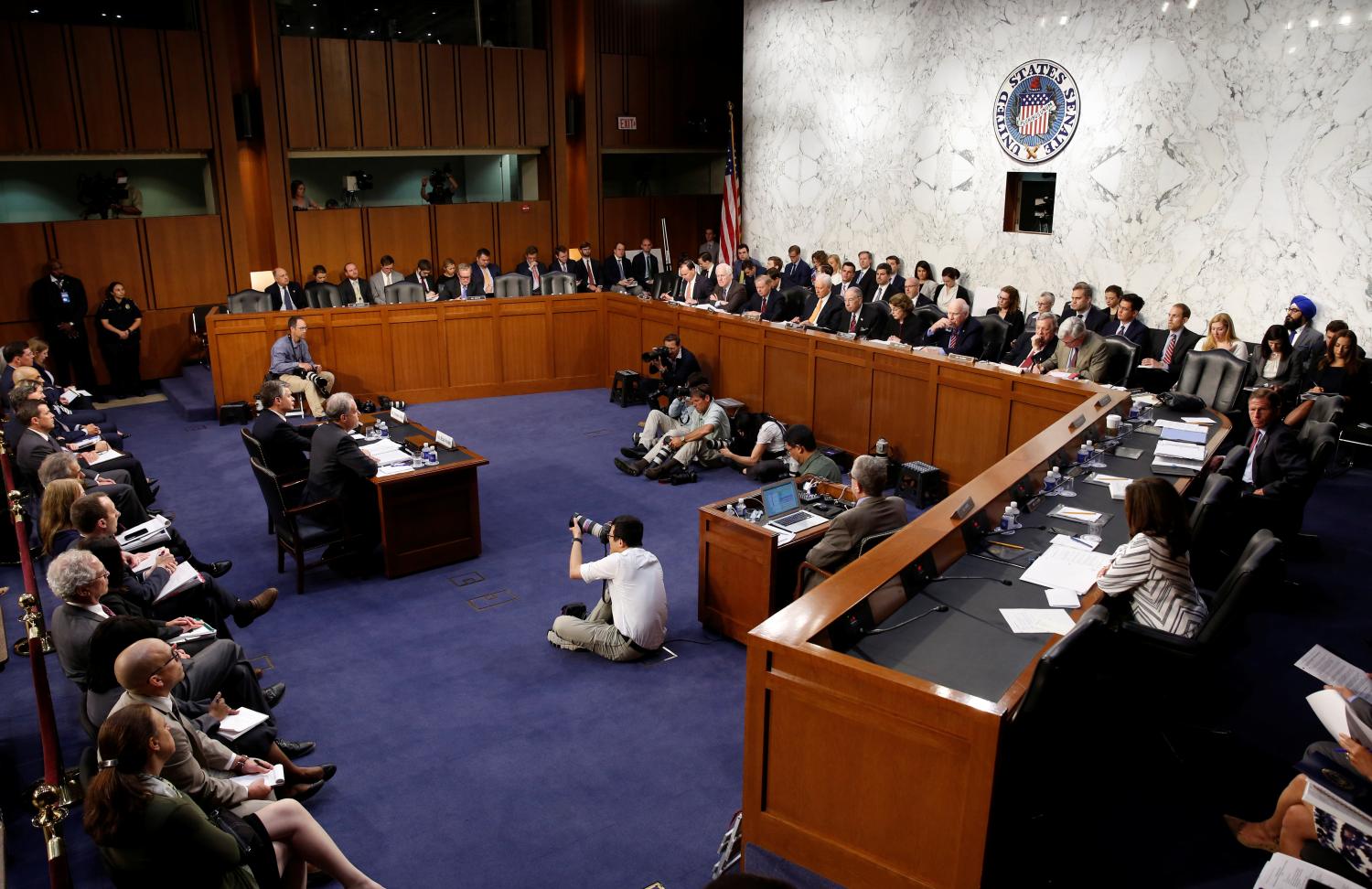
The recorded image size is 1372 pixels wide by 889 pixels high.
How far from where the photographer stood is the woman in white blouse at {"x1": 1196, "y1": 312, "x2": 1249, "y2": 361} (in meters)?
8.94

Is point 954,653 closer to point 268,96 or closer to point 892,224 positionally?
point 892,224

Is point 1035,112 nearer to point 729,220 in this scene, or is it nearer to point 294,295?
point 729,220

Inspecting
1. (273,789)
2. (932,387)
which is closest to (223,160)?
(932,387)

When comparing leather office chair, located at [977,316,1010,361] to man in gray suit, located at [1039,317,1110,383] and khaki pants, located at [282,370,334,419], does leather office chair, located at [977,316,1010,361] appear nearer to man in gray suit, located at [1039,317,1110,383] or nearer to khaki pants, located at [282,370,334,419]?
man in gray suit, located at [1039,317,1110,383]

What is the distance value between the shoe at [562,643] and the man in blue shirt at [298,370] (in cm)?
531

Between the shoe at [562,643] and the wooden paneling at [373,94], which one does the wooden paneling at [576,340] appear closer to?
the wooden paneling at [373,94]

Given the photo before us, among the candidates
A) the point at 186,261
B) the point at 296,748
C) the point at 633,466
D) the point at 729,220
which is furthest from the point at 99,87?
the point at 296,748

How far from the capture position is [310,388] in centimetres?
1006

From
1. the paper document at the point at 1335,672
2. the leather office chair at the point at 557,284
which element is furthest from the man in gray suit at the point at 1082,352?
the leather office chair at the point at 557,284

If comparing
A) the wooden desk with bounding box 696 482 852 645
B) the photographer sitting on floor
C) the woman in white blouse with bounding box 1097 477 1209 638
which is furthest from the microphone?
the photographer sitting on floor

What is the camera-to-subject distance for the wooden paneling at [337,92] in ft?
43.6

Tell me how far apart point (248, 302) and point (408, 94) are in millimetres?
4715

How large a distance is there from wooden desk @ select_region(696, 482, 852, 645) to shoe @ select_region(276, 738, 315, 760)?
228 centimetres

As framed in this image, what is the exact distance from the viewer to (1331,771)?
3.46 m
